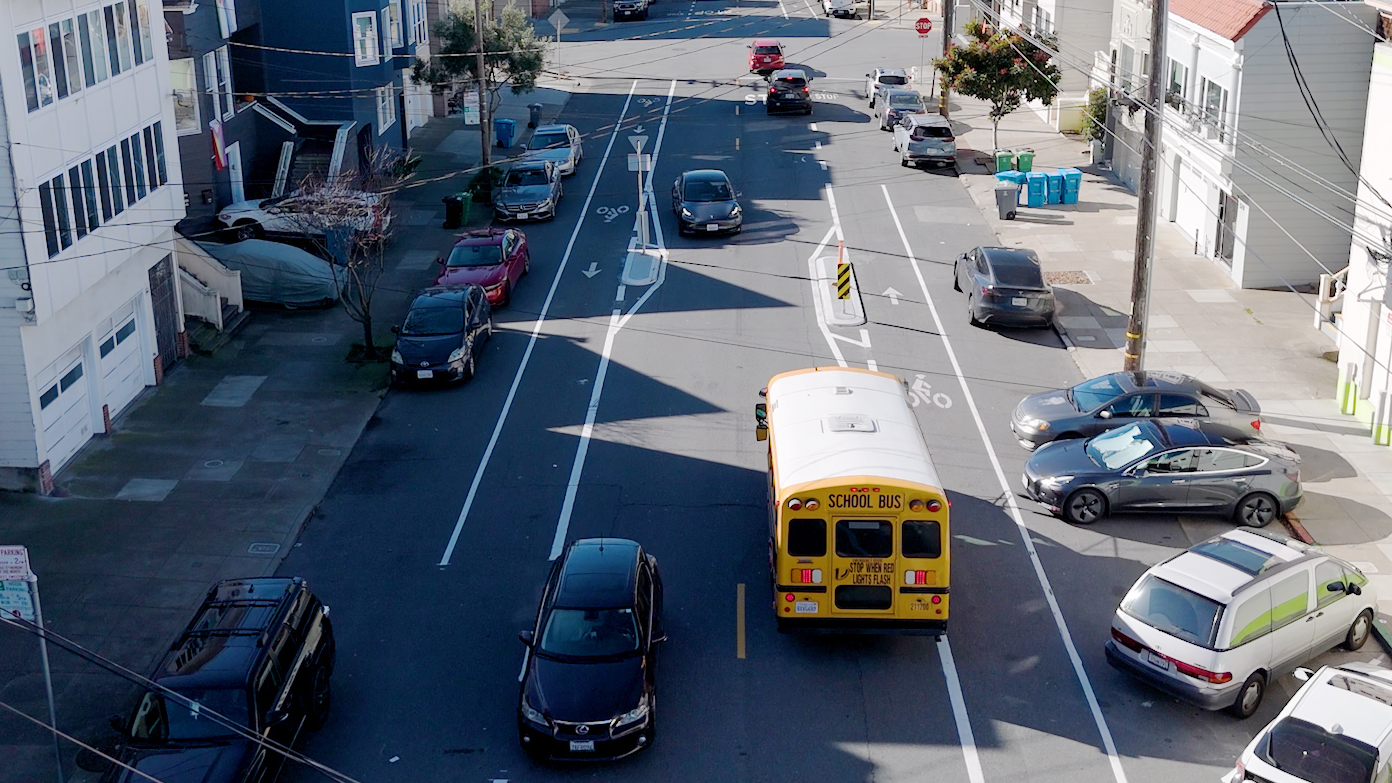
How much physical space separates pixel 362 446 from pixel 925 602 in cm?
1247

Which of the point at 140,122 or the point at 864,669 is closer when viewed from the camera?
the point at 864,669

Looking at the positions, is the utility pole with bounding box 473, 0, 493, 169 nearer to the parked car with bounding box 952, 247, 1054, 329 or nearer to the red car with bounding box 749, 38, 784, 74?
the parked car with bounding box 952, 247, 1054, 329

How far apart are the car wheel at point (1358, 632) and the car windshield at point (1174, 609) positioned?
2720 mm

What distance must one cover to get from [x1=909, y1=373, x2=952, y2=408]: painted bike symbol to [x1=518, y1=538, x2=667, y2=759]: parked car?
1058 cm

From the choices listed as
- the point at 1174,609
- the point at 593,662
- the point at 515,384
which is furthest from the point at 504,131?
the point at 1174,609

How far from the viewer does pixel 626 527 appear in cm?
2173

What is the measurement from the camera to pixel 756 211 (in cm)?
4178

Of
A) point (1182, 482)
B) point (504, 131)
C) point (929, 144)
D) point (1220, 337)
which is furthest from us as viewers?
point (504, 131)

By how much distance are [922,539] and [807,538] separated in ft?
4.72

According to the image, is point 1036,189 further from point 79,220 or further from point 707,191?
point 79,220

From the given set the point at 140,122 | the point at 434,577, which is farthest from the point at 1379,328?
the point at 140,122

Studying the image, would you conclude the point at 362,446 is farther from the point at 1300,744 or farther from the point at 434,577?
the point at 1300,744

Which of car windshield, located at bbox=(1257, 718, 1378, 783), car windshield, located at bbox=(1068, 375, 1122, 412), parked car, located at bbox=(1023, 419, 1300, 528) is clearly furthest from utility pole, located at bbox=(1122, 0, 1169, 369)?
car windshield, located at bbox=(1257, 718, 1378, 783)

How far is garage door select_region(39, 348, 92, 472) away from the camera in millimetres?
23938
